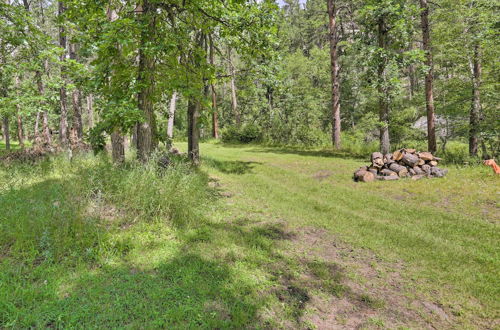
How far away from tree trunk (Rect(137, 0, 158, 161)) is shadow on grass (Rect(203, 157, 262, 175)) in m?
4.74

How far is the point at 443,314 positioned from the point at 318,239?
215 centimetres

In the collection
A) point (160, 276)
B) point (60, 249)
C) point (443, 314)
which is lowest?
point (443, 314)

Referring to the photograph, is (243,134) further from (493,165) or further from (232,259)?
(232,259)

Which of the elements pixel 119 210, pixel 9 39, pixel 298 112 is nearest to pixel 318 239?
pixel 119 210

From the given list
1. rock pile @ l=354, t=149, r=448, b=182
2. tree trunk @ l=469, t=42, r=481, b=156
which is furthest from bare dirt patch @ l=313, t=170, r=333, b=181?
tree trunk @ l=469, t=42, r=481, b=156

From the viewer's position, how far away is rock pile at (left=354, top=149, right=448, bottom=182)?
8.84 m

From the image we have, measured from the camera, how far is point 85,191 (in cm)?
492

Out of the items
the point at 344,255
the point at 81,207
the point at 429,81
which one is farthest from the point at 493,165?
the point at 81,207

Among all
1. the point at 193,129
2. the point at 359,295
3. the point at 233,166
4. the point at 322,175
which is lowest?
the point at 359,295

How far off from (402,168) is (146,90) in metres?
8.31

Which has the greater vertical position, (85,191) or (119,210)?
(85,191)

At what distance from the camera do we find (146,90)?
6.20 m

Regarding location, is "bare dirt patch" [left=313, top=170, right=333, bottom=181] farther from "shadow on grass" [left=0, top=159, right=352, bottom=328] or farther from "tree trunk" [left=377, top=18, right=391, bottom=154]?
"shadow on grass" [left=0, top=159, right=352, bottom=328]

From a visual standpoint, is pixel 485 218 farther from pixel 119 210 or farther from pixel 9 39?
pixel 9 39
